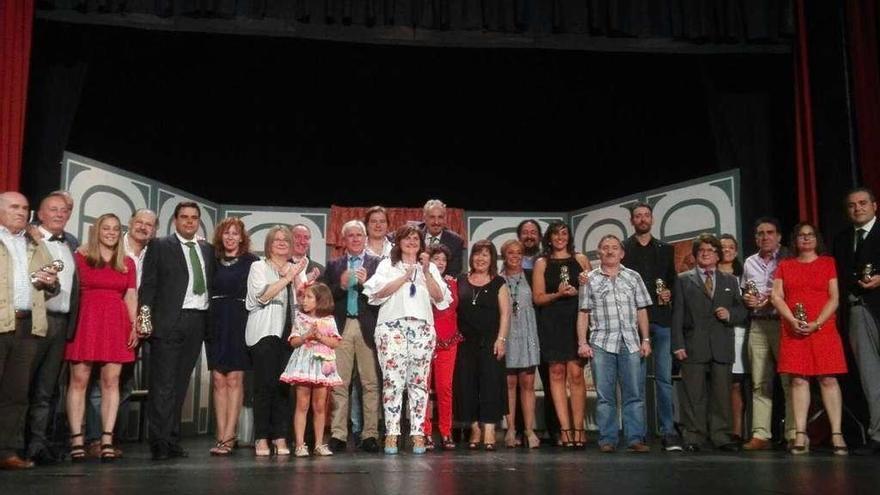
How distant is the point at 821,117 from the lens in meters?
6.27

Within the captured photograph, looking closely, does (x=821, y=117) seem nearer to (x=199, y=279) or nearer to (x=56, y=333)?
(x=199, y=279)

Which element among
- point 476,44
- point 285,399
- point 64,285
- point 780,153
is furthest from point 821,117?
point 64,285

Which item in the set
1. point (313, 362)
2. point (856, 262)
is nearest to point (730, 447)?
point (856, 262)

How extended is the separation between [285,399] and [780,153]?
14.5 ft

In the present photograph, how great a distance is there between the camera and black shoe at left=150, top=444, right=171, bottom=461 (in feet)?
15.1

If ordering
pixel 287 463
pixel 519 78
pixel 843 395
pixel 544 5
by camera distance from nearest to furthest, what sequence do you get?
pixel 287 463 < pixel 843 395 < pixel 544 5 < pixel 519 78

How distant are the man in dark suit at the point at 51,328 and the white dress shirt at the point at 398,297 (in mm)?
1622

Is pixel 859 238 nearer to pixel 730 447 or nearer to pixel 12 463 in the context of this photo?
pixel 730 447

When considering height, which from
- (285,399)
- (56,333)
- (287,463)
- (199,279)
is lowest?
(287,463)

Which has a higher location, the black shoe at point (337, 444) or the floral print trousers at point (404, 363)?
the floral print trousers at point (404, 363)

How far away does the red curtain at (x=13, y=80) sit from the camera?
530cm

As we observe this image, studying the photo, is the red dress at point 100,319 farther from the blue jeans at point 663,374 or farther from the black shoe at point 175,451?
the blue jeans at point 663,374

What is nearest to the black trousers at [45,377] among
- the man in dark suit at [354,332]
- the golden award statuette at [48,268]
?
the golden award statuette at [48,268]

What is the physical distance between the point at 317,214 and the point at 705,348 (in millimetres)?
4348
